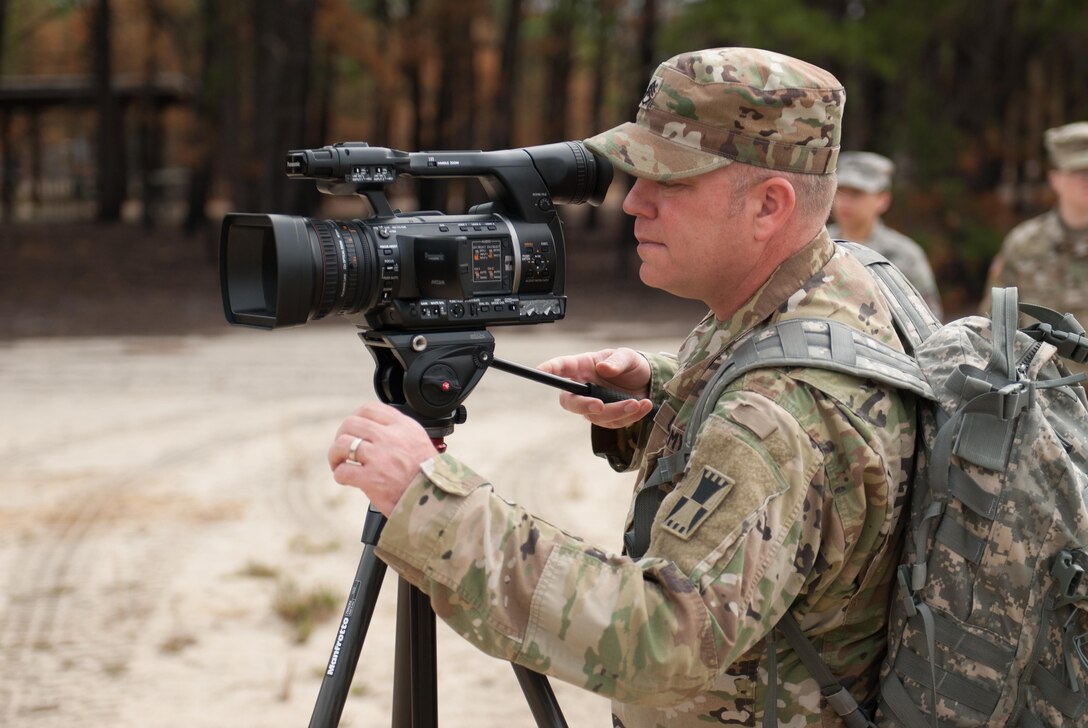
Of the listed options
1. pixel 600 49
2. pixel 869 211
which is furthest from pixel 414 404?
pixel 600 49

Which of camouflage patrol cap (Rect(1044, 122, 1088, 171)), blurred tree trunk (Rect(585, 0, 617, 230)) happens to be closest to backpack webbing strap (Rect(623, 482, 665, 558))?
camouflage patrol cap (Rect(1044, 122, 1088, 171))

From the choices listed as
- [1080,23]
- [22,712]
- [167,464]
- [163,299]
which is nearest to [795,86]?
[22,712]

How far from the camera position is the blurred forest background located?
16.0 m

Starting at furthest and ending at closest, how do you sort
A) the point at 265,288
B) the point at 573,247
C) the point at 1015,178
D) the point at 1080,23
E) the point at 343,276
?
the point at 573,247, the point at 1015,178, the point at 1080,23, the point at 265,288, the point at 343,276

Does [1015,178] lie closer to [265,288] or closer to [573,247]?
[573,247]

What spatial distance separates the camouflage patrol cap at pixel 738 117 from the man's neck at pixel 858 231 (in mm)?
4336

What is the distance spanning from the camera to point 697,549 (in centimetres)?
156

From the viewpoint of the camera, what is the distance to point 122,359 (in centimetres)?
1050

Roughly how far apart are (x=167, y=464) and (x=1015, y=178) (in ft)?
60.3

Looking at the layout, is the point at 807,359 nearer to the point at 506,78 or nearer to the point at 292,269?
the point at 292,269

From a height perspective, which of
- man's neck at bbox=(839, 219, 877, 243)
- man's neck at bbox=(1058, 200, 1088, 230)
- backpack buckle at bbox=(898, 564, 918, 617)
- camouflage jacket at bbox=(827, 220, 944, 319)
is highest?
man's neck at bbox=(1058, 200, 1088, 230)

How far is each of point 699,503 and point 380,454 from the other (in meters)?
0.41

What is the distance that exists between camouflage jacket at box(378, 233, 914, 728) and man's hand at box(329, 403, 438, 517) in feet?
0.09

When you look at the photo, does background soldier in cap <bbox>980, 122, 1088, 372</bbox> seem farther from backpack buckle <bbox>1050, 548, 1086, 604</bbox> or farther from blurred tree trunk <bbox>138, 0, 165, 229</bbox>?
blurred tree trunk <bbox>138, 0, 165, 229</bbox>
